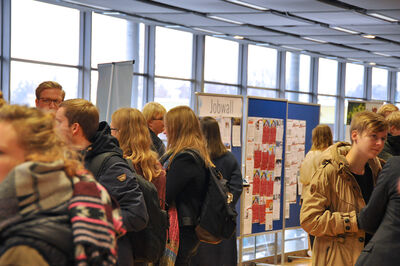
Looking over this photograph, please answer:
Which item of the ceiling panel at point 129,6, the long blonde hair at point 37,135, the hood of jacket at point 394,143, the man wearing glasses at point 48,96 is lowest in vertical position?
the hood of jacket at point 394,143

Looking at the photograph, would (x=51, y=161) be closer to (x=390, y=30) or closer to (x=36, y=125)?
(x=36, y=125)

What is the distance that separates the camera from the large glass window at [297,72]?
47.4 ft

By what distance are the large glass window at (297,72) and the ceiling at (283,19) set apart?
4.86 feet

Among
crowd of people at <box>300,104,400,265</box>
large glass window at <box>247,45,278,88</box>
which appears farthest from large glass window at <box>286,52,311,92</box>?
crowd of people at <box>300,104,400,265</box>

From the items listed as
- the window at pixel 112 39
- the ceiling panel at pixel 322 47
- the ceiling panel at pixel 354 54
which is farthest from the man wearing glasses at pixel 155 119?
the ceiling panel at pixel 354 54

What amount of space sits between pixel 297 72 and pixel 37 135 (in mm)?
13526

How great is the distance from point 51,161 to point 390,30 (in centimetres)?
972

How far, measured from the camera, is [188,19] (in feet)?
32.1

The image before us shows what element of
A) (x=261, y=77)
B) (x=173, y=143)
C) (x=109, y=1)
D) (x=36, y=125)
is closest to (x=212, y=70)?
(x=261, y=77)

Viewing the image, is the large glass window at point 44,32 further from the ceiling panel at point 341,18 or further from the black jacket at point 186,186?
the black jacket at point 186,186

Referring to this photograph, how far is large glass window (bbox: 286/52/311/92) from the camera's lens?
14.5 metres

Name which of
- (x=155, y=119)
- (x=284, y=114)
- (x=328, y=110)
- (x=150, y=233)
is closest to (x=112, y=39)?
(x=284, y=114)

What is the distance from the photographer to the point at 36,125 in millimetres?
1545

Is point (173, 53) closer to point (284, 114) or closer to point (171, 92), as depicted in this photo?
point (171, 92)
